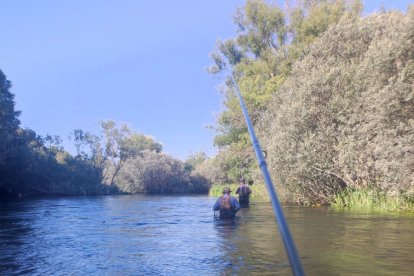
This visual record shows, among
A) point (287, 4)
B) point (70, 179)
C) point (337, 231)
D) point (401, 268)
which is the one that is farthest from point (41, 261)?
point (70, 179)

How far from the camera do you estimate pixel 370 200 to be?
2133 centimetres

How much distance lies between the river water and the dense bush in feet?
10.9

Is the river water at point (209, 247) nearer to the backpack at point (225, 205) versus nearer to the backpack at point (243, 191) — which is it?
the backpack at point (225, 205)

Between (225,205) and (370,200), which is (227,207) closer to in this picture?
(225,205)

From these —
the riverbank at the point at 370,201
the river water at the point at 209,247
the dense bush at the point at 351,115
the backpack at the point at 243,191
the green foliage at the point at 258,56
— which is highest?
the green foliage at the point at 258,56

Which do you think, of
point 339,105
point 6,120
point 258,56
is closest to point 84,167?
point 6,120

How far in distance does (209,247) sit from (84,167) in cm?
6086

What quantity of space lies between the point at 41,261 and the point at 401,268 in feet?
25.4

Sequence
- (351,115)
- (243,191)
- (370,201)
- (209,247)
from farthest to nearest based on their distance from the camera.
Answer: (243,191) < (351,115) < (370,201) < (209,247)

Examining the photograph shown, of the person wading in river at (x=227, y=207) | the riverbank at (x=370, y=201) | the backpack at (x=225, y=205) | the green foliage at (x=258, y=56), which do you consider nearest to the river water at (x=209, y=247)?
the person wading in river at (x=227, y=207)

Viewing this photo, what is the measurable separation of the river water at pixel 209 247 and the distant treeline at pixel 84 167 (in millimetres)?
29063

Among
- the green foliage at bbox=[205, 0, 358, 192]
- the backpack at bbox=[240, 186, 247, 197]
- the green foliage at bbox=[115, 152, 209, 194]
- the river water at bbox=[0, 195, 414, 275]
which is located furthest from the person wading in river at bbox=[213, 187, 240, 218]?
the green foliage at bbox=[115, 152, 209, 194]

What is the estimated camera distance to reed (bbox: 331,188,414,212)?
19195 mm

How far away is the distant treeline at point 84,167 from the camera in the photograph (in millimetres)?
45438
